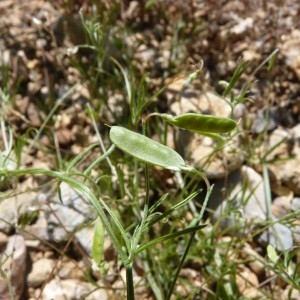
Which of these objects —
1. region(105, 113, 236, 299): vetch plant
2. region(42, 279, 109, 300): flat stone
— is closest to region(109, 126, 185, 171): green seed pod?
region(105, 113, 236, 299): vetch plant

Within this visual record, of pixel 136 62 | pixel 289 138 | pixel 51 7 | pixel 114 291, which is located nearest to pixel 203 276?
pixel 114 291

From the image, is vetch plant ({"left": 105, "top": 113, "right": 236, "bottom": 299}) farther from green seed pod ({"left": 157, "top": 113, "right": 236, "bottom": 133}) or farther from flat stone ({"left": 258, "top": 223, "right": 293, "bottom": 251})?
flat stone ({"left": 258, "top": 223, "right": 293, "bottom": 251})

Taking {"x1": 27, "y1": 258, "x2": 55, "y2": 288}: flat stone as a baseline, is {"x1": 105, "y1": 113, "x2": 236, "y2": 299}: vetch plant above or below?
above

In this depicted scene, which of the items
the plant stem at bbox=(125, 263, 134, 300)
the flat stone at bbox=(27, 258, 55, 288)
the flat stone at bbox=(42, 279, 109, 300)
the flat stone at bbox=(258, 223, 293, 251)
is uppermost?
the plant stem at bbox=(125, 263, 134, 300)

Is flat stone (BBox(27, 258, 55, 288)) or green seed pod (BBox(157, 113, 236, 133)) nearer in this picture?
green seed pod (BBox(157, 113, 236, 133))

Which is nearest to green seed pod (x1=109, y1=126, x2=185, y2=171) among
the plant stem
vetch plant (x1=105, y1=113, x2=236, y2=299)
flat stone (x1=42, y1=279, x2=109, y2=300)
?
vetch plant (x1=105, y1=113, x2=236, y2=299)

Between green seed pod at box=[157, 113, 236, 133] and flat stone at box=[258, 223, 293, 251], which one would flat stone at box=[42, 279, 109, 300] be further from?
green seed pod at box=[157, 113, 236, 133]

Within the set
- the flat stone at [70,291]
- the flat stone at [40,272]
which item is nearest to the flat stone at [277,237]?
the flat stone at [70,291]
